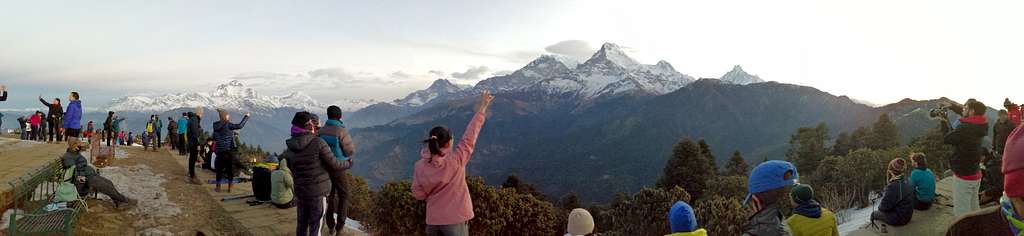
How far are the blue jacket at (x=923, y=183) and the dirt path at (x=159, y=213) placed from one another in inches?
402

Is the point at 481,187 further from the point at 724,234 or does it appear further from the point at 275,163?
the point at 724,234

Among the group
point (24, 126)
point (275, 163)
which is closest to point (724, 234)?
point (275, 163)

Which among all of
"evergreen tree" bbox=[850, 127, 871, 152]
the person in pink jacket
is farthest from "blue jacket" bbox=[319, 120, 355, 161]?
"evergreen tree" bbox=[850, 127, 871, 152]

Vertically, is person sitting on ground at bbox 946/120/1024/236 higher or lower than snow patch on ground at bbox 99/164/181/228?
higher

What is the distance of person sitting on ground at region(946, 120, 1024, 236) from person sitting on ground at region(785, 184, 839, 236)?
229 cm

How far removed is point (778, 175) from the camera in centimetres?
333

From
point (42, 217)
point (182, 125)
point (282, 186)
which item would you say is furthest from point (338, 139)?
point (182, 125)

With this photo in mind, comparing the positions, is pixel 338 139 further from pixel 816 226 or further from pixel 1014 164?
pixel 1014 164

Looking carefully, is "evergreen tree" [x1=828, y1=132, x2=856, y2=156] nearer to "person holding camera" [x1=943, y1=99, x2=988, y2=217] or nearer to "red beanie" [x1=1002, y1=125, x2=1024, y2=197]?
"person holding camera" [x1=943, y1=99, x2=988, y2=217]

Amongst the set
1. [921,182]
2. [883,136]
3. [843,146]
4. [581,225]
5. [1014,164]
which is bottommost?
[843,146]

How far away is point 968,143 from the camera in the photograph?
19.6 ft

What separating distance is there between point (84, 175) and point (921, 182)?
13.2 metres

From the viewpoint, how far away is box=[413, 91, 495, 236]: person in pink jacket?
4195mm

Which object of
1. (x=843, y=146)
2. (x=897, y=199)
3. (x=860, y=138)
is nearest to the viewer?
(x=897, y=199)
